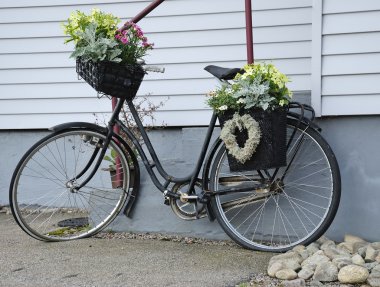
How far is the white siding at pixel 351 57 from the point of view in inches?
161

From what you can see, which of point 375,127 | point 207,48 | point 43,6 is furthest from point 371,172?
point 43,6

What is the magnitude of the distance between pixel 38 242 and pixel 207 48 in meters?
1.89

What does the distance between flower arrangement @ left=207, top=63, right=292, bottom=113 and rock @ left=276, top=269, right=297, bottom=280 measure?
934 mm

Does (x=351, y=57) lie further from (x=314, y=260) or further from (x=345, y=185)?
(x=314, y=260)

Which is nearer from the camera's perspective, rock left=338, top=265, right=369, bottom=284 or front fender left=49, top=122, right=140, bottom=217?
rock left=338, top=265, right=369, bottom=284

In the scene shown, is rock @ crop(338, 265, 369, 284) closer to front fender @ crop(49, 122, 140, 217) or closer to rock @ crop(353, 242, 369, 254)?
rock @ crop(353, 242, 369, 254)

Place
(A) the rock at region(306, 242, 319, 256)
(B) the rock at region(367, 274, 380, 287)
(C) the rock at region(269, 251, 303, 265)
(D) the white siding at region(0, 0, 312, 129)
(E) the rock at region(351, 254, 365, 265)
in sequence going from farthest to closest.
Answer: (D) the white siding at region(0, 0, 312, 129)
(A) the rock at region(306, 242, 319, 256)
(C) the rock at region(269, 251, 303, 265)
(E) the rock at region(351, 254, 365, 265)
(B) the rock at region(367, 274, 380, 287)

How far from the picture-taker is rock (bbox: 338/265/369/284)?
331 cm

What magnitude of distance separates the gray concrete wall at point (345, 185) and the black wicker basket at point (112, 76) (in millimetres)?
620

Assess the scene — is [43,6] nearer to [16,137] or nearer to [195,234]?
[16,137]

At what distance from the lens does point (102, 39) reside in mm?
3914

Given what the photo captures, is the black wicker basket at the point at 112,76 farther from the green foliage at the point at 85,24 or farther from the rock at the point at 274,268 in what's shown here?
the rock at the point at 274,268

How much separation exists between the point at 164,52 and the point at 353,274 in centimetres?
236

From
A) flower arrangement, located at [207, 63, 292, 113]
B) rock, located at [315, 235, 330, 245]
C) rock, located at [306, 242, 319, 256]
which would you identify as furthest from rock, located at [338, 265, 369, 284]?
flower arrangement, located at [207, 63, 292, 113]
